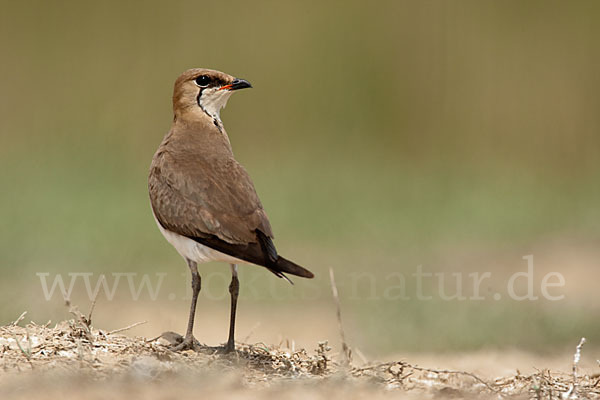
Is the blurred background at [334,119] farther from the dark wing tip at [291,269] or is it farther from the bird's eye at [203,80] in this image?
the dark wing tip at [291,269]

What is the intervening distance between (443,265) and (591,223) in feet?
7.67

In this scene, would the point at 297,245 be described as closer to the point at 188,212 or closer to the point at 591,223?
the point at 591,223

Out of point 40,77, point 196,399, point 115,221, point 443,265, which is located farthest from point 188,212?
point 40,77

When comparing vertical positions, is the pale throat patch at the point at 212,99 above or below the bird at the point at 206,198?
above

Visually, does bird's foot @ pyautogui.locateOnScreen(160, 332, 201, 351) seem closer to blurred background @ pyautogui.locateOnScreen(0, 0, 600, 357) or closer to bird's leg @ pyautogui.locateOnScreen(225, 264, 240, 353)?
bird's leg @ pyautogui.locateOnScreen(225, 264, 240, 353)

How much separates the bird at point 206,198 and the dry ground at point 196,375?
329mm

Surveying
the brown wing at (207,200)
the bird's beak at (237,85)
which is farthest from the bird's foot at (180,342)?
the bird's beak at (237,85)

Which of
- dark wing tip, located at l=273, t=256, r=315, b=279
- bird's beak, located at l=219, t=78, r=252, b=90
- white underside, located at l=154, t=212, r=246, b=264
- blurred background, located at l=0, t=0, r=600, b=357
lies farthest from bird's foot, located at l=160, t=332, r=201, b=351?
blurred background, located at l=0, t=0, r=600, b=357

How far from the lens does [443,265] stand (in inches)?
410

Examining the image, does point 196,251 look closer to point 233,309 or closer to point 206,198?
point 206,198

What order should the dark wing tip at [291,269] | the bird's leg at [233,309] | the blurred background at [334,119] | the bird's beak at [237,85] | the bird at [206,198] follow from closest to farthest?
the dark wing tip at [291,269] < the bird at [206,198] < the bird's leg at [233,309] < the bird's beak at [237,85] < the blurred background at [334,119]

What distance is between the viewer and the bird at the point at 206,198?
15.7 ft

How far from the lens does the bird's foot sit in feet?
16.5

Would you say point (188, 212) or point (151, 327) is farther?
point (151, 327)
